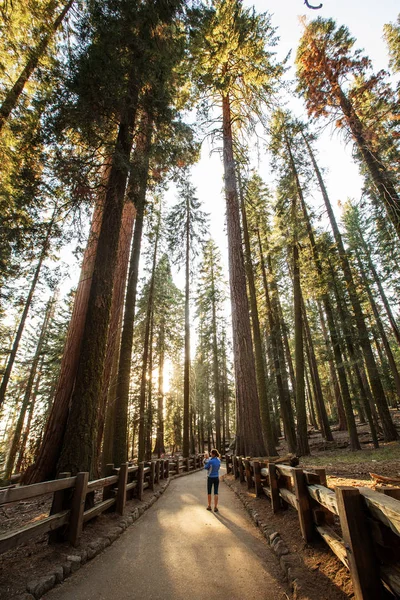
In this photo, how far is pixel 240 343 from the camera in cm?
927

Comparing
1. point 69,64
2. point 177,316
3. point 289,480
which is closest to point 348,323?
point 289,480

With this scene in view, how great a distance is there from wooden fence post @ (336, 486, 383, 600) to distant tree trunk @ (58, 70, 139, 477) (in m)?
4.28

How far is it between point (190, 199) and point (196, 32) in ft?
32.5

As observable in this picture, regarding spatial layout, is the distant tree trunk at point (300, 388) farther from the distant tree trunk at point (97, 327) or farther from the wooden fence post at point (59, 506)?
the wooden fence post at point (59, 506)

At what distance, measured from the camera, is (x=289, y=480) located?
15.6 feet

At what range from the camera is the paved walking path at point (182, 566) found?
2.82 metres

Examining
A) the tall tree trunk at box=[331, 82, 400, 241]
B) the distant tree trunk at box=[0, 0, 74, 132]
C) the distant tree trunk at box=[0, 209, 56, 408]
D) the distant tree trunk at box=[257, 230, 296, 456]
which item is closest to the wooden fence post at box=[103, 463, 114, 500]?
the distant tree trunk at box=[0, 209, 56, 408]

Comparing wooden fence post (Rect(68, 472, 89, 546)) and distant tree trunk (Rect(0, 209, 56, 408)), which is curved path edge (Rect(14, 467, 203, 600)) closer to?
wooden fence post (Rect(68, 472, 89, 546))

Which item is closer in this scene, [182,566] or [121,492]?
[182,566]

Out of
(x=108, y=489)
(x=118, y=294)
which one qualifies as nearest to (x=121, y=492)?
(x=108, y=489)

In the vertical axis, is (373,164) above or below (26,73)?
below

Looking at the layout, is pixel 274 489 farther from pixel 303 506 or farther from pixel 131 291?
pixel 131 291

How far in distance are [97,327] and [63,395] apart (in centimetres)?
226

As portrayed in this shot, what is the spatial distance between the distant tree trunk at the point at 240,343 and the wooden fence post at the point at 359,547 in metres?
6.84
